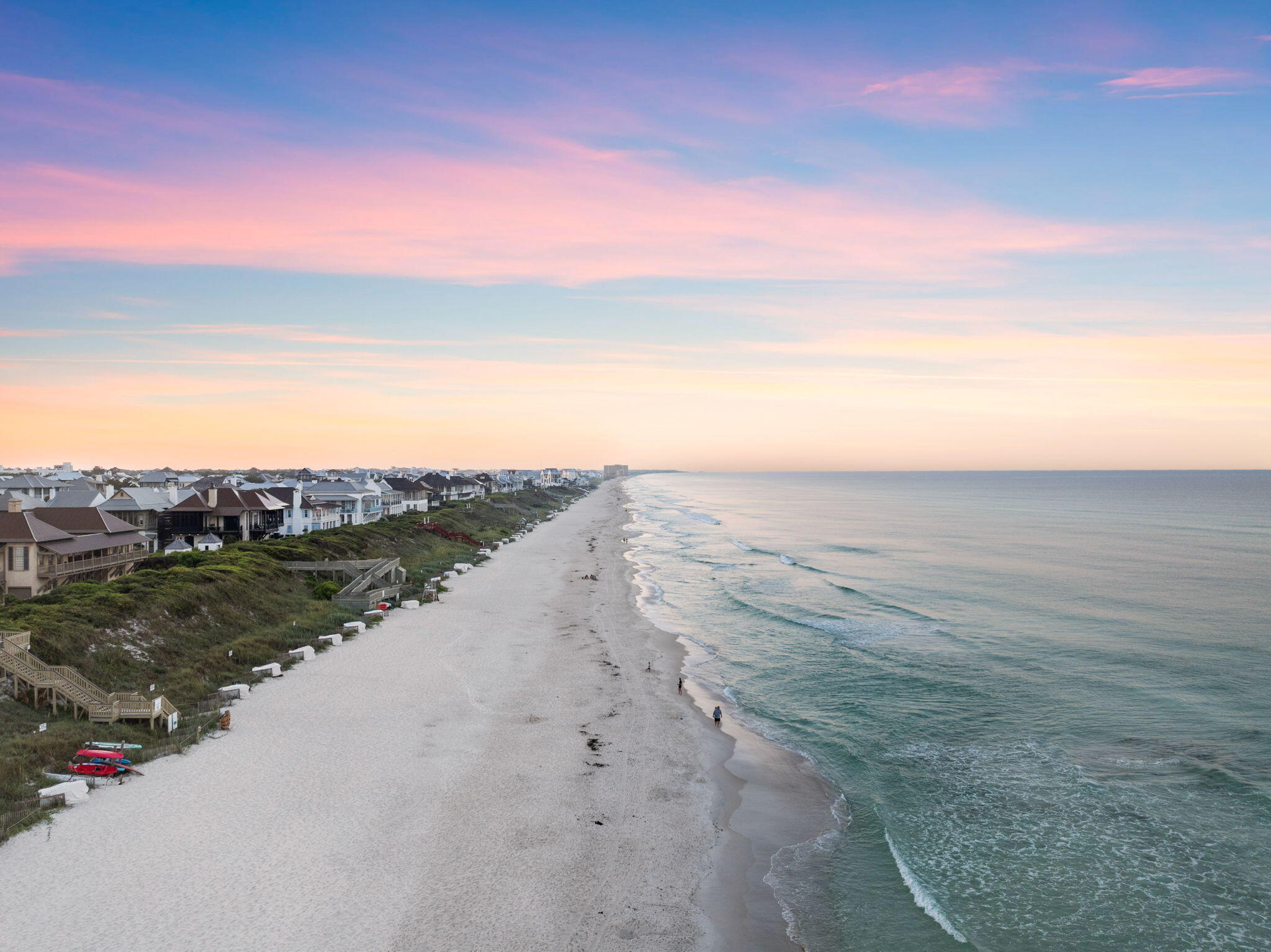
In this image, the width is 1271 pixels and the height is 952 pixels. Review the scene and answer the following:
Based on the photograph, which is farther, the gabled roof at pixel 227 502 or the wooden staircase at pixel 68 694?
the gabled roof at pixel 227 502

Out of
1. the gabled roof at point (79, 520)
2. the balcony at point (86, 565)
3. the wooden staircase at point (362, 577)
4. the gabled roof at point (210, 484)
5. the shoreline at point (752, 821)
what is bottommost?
the shoreline at point (752, 821)

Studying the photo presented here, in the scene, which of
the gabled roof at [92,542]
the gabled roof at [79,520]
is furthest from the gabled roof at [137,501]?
the gabled roof at [79,520]

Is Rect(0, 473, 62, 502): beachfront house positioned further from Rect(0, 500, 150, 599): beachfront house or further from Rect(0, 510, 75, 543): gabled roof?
Rect(0, 510, 75, 543): gabled roof

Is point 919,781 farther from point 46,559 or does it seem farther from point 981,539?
point 981,539

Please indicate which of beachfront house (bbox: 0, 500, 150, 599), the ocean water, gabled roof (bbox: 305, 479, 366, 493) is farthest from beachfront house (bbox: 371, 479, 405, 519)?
A: the ocean water

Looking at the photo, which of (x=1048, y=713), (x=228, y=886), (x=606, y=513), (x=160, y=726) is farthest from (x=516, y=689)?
(x=606, y=513)

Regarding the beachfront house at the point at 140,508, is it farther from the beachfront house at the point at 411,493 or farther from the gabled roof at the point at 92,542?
the beachfront house at the point at 411,493
